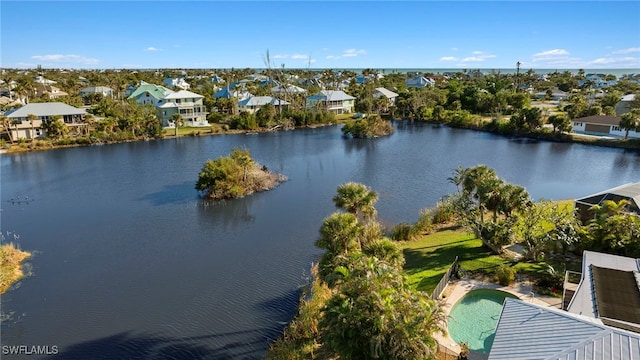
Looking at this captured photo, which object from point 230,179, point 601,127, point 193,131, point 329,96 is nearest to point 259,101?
point 329,96

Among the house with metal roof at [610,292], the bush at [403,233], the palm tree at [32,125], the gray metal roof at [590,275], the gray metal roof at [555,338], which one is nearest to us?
the gray metal roof at [555,338]

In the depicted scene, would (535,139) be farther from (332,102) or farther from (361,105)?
(332,102)

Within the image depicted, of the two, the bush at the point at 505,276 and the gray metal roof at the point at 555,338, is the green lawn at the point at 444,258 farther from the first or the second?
the gray metal roof at the point at 555,338

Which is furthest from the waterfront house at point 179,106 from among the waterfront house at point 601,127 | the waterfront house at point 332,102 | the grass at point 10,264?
the waterfront house at point 601,127

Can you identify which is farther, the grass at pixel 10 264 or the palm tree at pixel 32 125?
A: the palm tree at pixel 32 125

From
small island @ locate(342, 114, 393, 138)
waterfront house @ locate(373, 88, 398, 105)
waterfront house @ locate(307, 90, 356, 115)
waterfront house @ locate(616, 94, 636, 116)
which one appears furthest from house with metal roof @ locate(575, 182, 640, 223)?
waterfront house @ locate(373, 88, 398, 105)

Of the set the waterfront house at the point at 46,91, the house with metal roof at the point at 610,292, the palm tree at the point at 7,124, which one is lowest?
the house with metal roof at the point at 610,292

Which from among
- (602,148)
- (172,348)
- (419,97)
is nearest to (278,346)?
(172,348)
